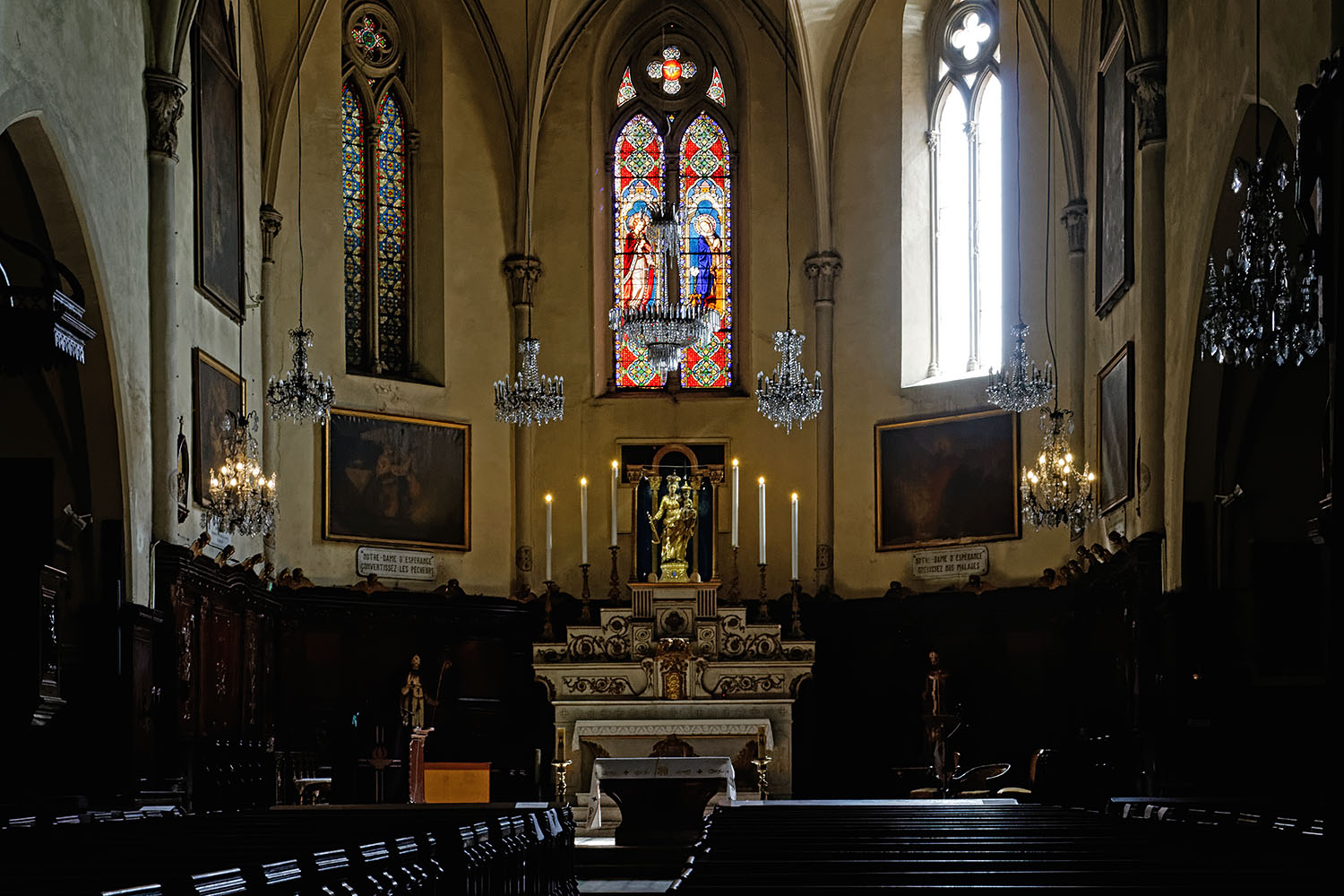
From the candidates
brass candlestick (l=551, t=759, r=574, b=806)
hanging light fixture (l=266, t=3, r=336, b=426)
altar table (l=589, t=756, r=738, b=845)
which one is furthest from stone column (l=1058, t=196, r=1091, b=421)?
hanging light fixture (l=266, t=3, r=336, b=426)

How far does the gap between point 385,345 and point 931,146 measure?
7.93 metres

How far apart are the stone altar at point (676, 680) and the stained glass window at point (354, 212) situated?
208 inches

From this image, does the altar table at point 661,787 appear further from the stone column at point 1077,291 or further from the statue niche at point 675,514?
the stone column at point 1077,291

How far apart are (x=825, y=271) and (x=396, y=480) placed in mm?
6436

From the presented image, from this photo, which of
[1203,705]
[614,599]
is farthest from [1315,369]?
[614,599]

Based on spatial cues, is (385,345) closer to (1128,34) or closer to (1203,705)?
(1128,34)

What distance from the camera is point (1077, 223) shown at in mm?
19219

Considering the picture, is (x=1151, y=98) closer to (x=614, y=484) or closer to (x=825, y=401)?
(x=825, y=401)

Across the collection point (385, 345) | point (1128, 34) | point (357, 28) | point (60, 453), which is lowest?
point (60, 453)

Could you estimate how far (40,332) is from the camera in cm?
875

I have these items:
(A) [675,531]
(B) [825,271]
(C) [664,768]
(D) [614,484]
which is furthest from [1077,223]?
(C) [664,768]

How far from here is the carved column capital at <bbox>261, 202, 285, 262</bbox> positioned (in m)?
20.6

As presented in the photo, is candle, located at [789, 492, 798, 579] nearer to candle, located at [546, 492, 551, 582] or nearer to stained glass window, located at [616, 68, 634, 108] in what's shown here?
candle, located at [546, 492, 551, 582]

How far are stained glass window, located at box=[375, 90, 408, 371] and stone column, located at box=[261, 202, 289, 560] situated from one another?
7.00 ft
